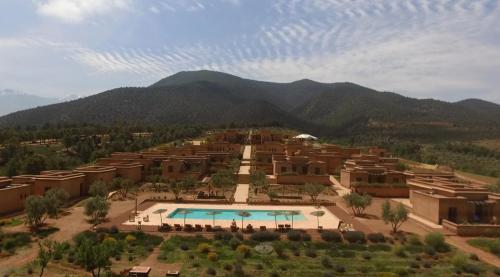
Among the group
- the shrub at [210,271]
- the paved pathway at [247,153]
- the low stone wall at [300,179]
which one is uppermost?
the paved pathway at [247,153]

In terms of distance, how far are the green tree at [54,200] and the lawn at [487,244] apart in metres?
26.1

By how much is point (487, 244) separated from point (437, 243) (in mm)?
3378

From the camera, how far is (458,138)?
3728 inches

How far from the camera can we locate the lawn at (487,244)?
2209 centimetres

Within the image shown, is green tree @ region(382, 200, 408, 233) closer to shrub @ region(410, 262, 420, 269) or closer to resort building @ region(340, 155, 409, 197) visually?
shrub @ region(410, 262, 420, 269)

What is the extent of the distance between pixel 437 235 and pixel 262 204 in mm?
14401

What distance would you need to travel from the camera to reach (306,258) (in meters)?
20.7

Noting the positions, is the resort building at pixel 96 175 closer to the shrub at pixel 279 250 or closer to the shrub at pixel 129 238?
the shrub at pixel 129 238

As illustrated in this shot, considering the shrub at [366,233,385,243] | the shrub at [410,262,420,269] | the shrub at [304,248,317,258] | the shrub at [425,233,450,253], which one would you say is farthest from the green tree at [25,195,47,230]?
the shrub at [425,233,450,253]

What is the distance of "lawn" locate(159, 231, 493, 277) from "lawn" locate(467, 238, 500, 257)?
7.21 ft

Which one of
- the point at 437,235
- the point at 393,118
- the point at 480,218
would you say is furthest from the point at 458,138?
the point at 437,235

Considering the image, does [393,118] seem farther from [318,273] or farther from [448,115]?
[318,273]

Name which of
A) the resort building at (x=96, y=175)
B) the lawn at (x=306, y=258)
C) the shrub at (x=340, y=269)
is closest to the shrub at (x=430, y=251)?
the lawn at (x=306, y=258)

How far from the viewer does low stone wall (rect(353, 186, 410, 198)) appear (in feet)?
122
